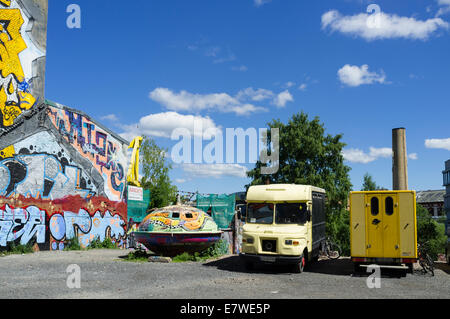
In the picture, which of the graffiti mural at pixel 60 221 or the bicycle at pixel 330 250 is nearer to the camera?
the bicycle at pixel 330 250

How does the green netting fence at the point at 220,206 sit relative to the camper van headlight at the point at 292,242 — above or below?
above

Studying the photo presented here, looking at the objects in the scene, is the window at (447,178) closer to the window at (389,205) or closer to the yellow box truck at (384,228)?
the yellow box truck at (384,228)

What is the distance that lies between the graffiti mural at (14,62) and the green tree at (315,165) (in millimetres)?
22772

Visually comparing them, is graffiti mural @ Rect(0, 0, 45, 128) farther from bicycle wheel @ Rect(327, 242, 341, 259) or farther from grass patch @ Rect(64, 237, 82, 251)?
bicycle wheel @ Rect(327, 242, 341, 259)

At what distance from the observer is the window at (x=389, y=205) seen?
1356cm

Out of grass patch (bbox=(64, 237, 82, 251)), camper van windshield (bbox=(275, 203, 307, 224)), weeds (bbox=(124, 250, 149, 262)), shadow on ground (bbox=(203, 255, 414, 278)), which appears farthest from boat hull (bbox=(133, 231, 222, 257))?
grass patch (bbox=(64, 237, 82, 251))

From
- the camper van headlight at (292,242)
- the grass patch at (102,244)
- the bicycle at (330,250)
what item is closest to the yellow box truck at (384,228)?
the camper van headlight at (292,242)

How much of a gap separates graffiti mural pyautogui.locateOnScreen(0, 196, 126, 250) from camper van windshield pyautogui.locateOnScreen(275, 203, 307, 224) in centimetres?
1342

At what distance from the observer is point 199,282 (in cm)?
1184

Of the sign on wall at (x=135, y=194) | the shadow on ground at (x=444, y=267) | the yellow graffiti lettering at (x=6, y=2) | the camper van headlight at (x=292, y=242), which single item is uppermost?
the yellow graffiti lettering at (x=6, y=2)

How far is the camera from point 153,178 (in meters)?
43.3
